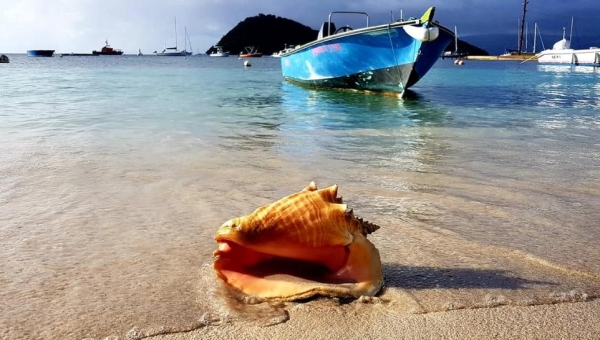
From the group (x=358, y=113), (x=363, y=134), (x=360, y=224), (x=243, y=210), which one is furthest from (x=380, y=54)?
(x=360, y=224)

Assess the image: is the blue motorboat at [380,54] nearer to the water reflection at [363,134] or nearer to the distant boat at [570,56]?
the water reflection at [363,134]

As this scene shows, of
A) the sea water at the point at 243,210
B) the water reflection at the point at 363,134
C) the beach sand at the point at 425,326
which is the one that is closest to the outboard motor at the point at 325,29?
the water reflection at the point at 363,134

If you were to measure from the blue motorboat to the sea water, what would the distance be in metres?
6.69

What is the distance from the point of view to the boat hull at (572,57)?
59.9 meters

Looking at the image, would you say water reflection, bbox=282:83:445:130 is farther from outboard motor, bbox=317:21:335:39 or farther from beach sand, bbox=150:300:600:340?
beach sand, bbox=150:300:600:340

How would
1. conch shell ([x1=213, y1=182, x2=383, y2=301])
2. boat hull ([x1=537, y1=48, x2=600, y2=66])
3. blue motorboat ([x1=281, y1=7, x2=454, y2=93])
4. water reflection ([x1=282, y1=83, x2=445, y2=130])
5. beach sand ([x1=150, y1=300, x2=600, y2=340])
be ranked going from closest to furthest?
beach sand ([x1=150, y1=300, x2=600, y2=340]), conch shell ([x1=213, y1=182, x2=383, y2=301]), water reflection ([x1=282, y1=83, x2=445, y2=130]), blue motorboat ([x1=281, y1=7, x2=454, y2=93]), boat hull ([x1=537, y1=48, x2=600, y2=66])

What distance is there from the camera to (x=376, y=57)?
15383mm


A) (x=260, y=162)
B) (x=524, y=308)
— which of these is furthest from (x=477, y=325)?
(x=260, y=162)

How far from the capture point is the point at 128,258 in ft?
8.61

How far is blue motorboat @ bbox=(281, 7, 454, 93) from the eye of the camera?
46.4 ft

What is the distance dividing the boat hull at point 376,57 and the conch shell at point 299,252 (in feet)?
41.7

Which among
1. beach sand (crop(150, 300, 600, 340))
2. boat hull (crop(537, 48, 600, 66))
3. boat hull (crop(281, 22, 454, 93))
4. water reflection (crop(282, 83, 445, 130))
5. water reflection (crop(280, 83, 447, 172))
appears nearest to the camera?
beach sand (crop(150, 300, 600, 340))

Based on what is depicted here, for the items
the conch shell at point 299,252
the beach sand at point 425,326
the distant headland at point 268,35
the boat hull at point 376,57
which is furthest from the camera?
the distant headland at point 268,35

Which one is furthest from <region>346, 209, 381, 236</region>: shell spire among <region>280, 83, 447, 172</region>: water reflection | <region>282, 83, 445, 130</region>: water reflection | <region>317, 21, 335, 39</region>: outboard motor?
<region>317, 21, 335, 39</region>: outboard motor
